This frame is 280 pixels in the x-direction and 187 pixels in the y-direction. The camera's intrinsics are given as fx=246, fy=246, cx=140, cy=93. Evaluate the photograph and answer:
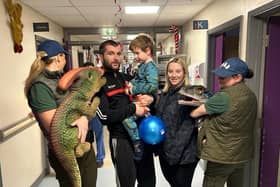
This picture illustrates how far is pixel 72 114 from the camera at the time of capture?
1305 mm

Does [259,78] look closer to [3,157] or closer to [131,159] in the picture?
[131,159]

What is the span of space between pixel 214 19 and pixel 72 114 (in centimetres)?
246

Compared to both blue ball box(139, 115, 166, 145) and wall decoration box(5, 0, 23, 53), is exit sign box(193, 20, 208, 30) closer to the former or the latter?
blue ball box(139, 115, 166, 145)

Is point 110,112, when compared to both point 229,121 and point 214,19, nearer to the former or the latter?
point 229,121

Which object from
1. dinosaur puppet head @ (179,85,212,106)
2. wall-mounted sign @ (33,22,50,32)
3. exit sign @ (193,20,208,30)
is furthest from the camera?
exit sign @ (193,20,208,30)

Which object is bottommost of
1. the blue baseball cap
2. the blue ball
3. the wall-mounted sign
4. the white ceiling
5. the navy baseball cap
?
the blue ball

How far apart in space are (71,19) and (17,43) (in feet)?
4.91

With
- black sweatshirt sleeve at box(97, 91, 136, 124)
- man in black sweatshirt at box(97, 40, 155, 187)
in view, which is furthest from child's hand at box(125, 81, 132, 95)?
black sweatshirt sleeve at box(97, 91, 136, 124)

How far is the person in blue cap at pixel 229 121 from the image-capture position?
5.47 ft

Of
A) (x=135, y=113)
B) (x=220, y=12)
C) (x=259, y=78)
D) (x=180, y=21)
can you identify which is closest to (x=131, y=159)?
(x=135, y=113)

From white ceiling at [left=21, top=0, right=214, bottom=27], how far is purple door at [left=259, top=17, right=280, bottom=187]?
3.82ft

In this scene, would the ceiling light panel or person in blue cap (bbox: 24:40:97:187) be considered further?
the ceiling light panel

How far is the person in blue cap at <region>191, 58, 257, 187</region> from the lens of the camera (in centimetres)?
167

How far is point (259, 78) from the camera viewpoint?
2.23m
